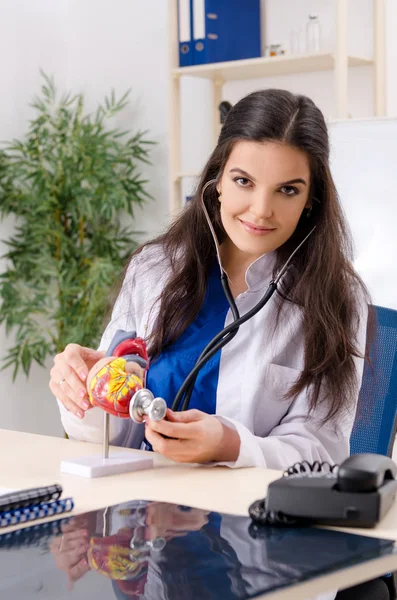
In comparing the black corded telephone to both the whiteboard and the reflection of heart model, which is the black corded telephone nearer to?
the reflection of heart model

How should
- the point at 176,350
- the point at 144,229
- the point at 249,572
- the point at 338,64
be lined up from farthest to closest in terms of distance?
the point at 144,229 → the point at 338,64 → the point at 176,350 → the point at 249,572

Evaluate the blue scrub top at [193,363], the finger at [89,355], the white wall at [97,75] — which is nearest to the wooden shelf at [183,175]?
the white wall at [97,75]

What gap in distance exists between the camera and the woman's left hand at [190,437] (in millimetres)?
1284

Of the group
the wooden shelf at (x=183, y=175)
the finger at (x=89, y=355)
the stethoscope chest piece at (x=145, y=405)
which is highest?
the wooden shelf at (x=183, y=175)

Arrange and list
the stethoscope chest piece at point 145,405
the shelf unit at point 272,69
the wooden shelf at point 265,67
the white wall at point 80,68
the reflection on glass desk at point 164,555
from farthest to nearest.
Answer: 1. the white wall at point 80,68
2. the wooden shelf at point 265,67
3. the shelf unit at point 272,69
4. the stethoscope chest piece at point 145,405
5. the reflection on glass desk at point 164,555

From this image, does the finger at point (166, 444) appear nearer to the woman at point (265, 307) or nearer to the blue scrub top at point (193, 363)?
the woman at point (265, 307)

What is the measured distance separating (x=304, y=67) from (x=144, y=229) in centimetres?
108

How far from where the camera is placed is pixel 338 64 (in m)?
3.17

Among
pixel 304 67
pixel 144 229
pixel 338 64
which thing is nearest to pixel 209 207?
pixel 338 64

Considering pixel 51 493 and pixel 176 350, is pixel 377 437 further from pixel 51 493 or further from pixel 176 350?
pixel 51 493

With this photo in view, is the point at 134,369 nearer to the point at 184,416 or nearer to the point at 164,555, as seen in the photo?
the point at 184,416

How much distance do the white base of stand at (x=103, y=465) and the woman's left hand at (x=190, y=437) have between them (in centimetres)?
4

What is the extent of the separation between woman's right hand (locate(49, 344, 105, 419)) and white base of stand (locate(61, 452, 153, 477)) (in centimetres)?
8

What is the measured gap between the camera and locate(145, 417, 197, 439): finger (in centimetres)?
127
